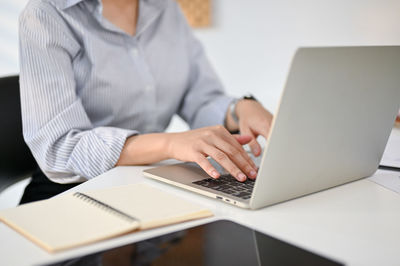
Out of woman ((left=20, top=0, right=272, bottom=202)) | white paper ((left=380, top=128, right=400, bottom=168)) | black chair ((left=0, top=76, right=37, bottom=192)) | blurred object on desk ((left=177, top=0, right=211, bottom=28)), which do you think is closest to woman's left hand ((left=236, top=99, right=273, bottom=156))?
woman ((left=20, top=0, right=272, bottom=202))

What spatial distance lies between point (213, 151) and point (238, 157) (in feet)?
0.13

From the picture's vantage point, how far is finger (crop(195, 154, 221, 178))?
71cm

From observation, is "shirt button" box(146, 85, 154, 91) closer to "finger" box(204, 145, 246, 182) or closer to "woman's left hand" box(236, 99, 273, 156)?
"woman's left hand" box(236, 99, 273, 156)

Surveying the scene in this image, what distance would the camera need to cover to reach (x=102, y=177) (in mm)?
772

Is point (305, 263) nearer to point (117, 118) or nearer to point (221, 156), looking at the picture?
point (221, 156)

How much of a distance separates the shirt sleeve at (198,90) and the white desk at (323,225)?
21.1 inches

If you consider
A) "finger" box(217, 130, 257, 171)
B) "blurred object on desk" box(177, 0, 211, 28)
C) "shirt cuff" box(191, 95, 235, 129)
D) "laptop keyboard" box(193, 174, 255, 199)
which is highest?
"blurred object on desk" box(177, 0, 211, 28)

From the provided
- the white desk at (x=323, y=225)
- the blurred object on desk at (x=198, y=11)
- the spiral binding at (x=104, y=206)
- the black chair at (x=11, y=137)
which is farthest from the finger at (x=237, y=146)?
the blurred object on desk at (x=198, y=11)

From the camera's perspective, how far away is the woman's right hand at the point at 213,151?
2.36 feet

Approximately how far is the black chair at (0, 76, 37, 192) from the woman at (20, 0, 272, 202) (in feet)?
0.15

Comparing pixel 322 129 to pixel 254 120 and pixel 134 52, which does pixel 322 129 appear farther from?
pixel 134 52

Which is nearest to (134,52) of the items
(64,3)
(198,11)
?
(64,3)

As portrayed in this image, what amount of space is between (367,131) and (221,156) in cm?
23

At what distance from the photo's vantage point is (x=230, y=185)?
690 millimetres
